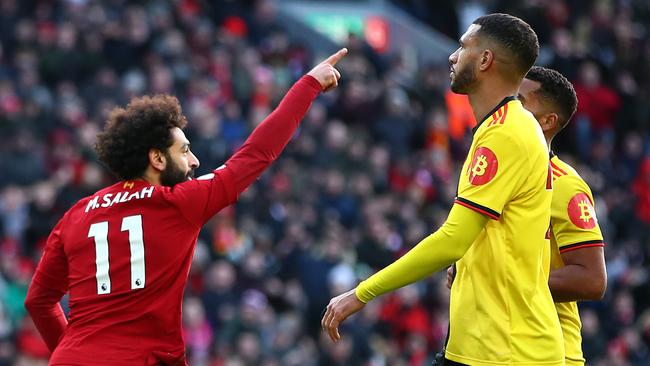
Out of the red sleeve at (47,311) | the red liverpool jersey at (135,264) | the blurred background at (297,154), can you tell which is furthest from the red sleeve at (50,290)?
the blurred background at (297,154)

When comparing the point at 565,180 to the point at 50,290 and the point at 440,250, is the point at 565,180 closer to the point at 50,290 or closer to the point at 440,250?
the point at 440,250

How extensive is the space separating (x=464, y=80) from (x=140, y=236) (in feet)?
4.89

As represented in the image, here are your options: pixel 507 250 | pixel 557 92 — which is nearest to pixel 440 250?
pixel 507 250

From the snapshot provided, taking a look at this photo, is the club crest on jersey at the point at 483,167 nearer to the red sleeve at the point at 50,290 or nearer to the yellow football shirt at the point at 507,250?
the yellow football shirt at the point at 507,250

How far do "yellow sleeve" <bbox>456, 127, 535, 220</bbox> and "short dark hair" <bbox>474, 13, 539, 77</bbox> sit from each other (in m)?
0.36

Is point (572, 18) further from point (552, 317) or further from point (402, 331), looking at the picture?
point (552, 317)

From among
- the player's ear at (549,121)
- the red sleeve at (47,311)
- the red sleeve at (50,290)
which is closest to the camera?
the red sleeve at (50,290)

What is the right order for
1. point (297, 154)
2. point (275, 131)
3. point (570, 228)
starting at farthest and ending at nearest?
point (297, 154)
point (570, 228)
point (275, 131)

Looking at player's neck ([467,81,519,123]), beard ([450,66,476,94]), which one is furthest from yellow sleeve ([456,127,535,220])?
beard ([450,66,476,94])

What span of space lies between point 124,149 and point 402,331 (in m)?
9.23

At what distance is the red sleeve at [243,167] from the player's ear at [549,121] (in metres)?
1.10

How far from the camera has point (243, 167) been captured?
555 centimetres

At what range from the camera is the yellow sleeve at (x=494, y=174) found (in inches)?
203

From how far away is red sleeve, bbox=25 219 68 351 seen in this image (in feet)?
18.6
